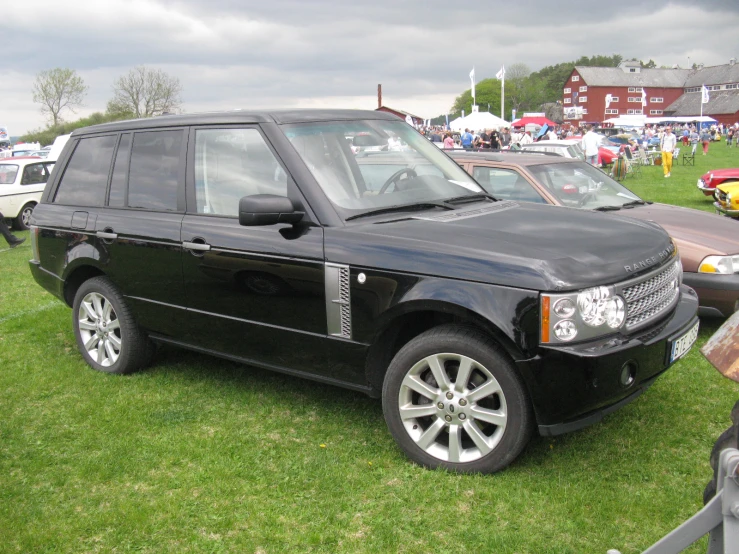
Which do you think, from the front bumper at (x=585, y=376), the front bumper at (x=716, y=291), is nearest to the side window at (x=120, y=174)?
the front bumper at (x=585, y=376)

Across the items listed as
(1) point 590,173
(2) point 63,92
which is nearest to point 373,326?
(1) point 590,173

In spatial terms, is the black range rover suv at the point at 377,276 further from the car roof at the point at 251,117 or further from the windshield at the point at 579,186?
the windshield at the point at 579,186

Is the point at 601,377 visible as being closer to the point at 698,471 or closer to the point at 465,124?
the point at 698,471

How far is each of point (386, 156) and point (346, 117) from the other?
1.26 feet

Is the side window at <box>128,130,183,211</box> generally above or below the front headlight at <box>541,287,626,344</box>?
above

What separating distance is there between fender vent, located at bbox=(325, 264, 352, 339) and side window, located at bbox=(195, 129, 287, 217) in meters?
0.67

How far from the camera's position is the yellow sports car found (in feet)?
41.0

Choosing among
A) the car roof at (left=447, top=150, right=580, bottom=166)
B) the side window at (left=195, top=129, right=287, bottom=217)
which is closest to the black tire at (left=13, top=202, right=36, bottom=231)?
the car roof at (left=447, top=150, right=580, bottom=166)

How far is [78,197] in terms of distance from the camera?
18.5 feet

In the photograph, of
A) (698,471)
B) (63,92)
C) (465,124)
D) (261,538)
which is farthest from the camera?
(63,92)

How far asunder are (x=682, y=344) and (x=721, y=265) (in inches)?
95.1

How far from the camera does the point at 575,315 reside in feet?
10.9

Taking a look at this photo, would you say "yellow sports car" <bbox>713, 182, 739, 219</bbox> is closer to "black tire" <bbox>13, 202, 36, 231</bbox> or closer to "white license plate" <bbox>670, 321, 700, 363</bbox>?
"white license plate" <bbox>670, 321, 700, 363</bbox>

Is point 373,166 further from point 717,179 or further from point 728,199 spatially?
point 717,179
